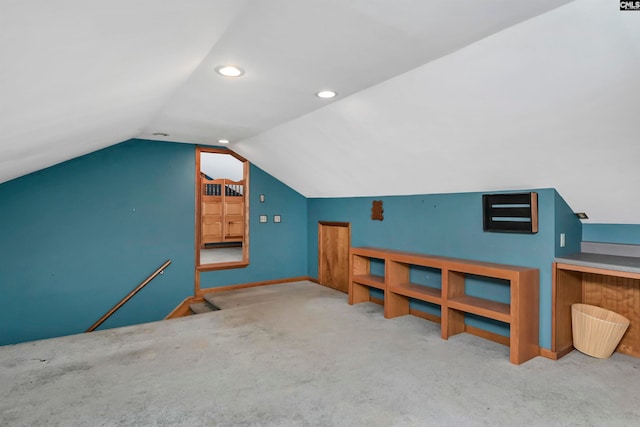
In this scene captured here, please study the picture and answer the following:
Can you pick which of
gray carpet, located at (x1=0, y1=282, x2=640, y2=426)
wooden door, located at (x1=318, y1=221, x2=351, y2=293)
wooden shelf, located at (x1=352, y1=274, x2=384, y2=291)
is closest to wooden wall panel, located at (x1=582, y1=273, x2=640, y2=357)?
gray carpet, located at (x1=0, y1=282, x2=640, y2=426)

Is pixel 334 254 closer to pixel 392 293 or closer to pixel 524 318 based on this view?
pixel 392 293

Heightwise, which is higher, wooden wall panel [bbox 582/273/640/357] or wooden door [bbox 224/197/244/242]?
wooden door [bbox 224/197/244/242]

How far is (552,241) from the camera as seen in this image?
119 inches

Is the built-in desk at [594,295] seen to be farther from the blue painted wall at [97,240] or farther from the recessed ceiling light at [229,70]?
the blue painted wall at [97,240]

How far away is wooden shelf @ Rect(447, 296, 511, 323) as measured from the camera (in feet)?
9.90

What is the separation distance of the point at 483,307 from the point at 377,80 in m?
2.13

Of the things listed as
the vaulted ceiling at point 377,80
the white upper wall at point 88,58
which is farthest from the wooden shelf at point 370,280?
the white upper wall at point 88,58

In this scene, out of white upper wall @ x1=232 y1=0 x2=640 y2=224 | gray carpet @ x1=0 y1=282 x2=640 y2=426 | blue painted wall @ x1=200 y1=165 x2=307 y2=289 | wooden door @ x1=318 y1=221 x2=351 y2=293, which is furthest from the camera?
blue painted wall @ x1=200 y1=165 x2=307 y2=289

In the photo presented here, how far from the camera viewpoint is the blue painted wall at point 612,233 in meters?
3.03

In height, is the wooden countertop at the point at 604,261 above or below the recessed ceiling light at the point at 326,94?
below

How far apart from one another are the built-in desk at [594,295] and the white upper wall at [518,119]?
49 cm

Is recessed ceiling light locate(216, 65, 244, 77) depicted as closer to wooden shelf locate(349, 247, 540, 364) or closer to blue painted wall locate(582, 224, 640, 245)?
wooden shelf locate(349, 247, 540, 364)

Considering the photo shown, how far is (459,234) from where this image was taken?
3.78 m

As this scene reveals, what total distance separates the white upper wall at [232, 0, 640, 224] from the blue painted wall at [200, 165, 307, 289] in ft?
6.14
